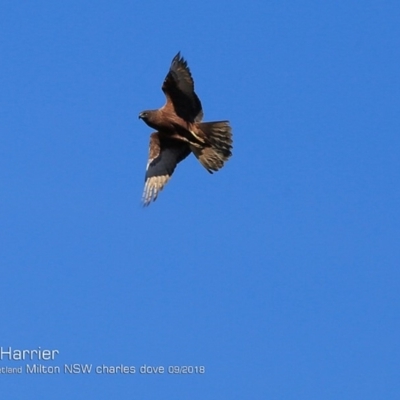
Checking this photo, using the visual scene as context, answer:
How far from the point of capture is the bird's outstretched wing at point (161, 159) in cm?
2405

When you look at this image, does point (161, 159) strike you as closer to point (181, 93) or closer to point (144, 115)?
point (144, 115)

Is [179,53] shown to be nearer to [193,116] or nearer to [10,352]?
[193,116]

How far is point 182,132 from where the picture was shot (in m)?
23.9

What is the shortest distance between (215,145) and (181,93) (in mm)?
852

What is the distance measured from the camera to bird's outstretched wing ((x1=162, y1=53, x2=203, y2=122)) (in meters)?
23.5

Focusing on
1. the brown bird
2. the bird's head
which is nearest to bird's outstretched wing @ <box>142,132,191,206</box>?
the brown bird

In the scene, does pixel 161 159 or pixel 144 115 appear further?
pixel 161 159

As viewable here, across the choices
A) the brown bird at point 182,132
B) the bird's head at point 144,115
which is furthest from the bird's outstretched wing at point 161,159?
the bird's head at point 144,115

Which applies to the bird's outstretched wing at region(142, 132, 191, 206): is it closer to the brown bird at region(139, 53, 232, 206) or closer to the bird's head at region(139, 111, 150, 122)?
the brown bird at region(139, 53, 232, 206)

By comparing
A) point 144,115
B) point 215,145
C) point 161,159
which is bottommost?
point 215,145

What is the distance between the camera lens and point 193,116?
23.9 metres

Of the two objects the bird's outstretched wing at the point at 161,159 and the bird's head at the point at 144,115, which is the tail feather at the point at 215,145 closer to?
the bird's outstretched wing at the point at 161,159

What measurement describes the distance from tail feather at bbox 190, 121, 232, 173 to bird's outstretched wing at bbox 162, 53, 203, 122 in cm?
20

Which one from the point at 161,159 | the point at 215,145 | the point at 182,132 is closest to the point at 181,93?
the point at 182,132
